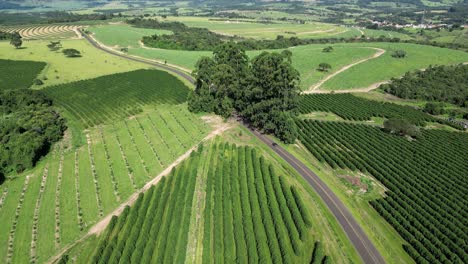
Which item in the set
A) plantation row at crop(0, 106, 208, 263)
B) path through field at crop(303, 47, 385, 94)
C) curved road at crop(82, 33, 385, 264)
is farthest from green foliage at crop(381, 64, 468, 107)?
plantation row at crop(0, 106, 208, 263)

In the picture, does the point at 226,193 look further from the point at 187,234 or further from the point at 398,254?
the point at 398,254

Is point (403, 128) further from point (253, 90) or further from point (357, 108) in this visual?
point (253, 90)

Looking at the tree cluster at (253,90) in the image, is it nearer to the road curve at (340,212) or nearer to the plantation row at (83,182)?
the road curve at (340,212)

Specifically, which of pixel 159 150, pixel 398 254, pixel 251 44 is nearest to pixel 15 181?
pixel 159 150

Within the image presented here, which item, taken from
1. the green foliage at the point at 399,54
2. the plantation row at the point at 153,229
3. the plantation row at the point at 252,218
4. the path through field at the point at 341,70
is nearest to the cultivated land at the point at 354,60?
the path through field at the point at 341,70

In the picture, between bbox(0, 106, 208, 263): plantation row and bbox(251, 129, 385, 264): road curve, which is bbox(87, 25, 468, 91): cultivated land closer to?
bbox(251, 129, 385, 264): road curve

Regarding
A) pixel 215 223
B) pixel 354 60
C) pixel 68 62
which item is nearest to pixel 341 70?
pixel 354 60
